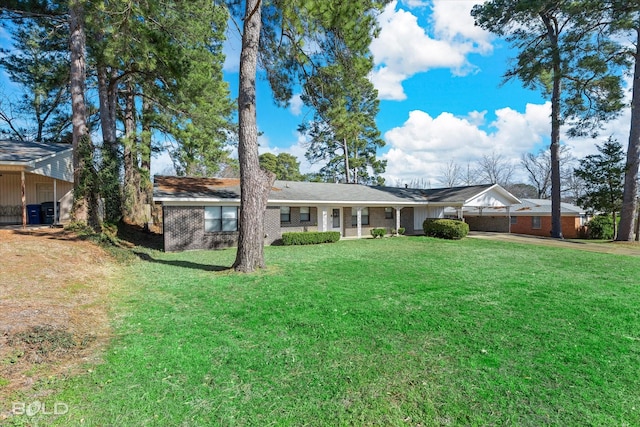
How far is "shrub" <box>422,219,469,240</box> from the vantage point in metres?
17.7

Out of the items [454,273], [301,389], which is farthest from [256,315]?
[454,273]

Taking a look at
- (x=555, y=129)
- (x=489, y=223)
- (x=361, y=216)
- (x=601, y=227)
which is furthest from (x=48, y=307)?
(x=601, y=227)

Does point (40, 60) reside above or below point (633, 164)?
above

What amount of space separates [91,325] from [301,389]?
3514mm

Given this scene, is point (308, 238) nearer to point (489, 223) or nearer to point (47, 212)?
point (47, 212)

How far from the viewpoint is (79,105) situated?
1166 cm

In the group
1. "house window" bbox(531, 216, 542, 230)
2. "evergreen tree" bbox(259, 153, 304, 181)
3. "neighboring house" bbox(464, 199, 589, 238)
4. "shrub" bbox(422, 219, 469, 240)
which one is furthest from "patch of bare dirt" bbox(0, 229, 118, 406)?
"evergreen tree" bbox(259, 153, 304, 181)

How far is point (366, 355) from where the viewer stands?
3844mm

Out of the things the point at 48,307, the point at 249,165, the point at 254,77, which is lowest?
the point at 48,307

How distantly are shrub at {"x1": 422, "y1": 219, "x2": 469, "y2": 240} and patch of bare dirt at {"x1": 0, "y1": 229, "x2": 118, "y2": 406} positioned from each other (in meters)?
16.0

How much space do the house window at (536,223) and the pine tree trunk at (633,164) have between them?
7355mm

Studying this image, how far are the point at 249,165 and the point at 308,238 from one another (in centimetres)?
776

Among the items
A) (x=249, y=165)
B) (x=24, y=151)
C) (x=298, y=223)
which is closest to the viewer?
(x=249, y=165)

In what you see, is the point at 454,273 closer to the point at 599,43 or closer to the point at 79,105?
the point at 79,105
